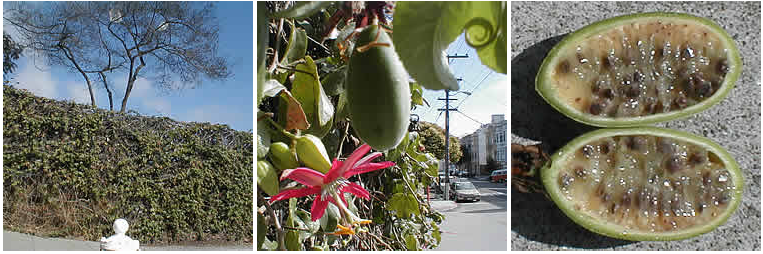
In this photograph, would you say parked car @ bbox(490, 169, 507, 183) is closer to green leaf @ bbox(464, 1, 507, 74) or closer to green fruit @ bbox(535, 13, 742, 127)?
green fruit @ bbox(535, 13, 742, 127)

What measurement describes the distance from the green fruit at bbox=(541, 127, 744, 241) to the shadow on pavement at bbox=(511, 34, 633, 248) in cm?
5

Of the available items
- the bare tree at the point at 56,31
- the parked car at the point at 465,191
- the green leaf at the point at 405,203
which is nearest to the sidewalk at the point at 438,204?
the parked car at the point at 465,191

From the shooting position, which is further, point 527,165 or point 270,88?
point 527,165

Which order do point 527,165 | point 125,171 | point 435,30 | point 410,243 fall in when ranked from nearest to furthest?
point 435,30
point 527,165
point 410,243
point 125,171

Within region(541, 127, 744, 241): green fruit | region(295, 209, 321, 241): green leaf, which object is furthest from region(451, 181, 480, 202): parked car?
region(295, 209, 321, 241): green leaf

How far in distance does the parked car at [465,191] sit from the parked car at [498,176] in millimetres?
51

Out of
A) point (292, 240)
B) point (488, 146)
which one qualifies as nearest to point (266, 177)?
point (292, 240)

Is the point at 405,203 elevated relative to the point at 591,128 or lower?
lower

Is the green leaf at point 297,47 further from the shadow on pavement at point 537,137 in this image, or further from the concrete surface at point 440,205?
the concrete surface at point 440,205

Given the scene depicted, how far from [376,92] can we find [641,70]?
481mm

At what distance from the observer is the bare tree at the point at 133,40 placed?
766 millimetres

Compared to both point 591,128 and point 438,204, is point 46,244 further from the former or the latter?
point 591,128

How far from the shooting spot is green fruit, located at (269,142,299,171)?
0.27 meters

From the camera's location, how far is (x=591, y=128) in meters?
0.54
